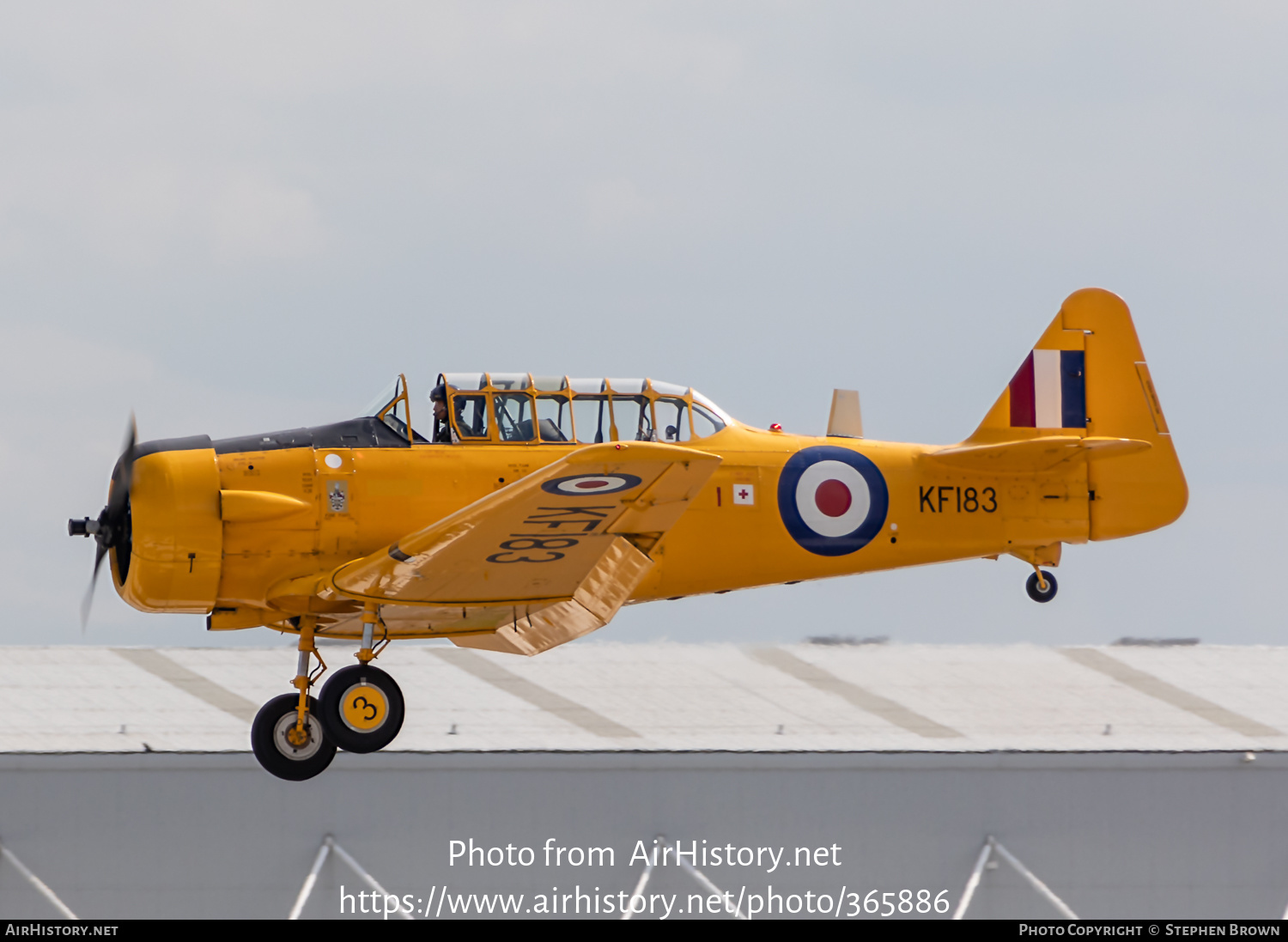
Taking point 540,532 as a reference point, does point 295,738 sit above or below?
below

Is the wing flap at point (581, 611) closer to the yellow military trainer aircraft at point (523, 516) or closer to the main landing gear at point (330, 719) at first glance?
the yellow military trainer aircraft at point (523, 516)

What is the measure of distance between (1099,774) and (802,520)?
10556mm

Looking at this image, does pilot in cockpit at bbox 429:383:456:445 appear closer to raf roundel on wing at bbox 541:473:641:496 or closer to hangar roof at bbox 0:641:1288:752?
raf roundel on wing at bbox 541:473:641:496

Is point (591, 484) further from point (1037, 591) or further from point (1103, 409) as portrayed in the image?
point (1103, 409)

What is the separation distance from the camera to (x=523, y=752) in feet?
73.7

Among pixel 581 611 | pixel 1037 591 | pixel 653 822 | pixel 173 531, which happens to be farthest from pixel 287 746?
pixel 653 822

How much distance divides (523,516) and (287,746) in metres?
3.26

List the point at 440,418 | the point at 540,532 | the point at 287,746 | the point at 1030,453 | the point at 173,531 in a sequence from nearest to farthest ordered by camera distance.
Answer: the point at 540,532 < the point at 173,531 < the point at 287,746 < the point at 440,418 < the point at 1030,453

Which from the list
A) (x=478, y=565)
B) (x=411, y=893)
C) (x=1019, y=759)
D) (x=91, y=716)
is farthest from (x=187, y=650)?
(x=478, y=565)

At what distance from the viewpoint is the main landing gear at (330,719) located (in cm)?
1386

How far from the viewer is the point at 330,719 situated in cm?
1385

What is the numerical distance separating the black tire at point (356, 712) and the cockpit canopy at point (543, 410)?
2.21 meters

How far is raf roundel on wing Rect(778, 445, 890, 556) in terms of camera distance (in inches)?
599
